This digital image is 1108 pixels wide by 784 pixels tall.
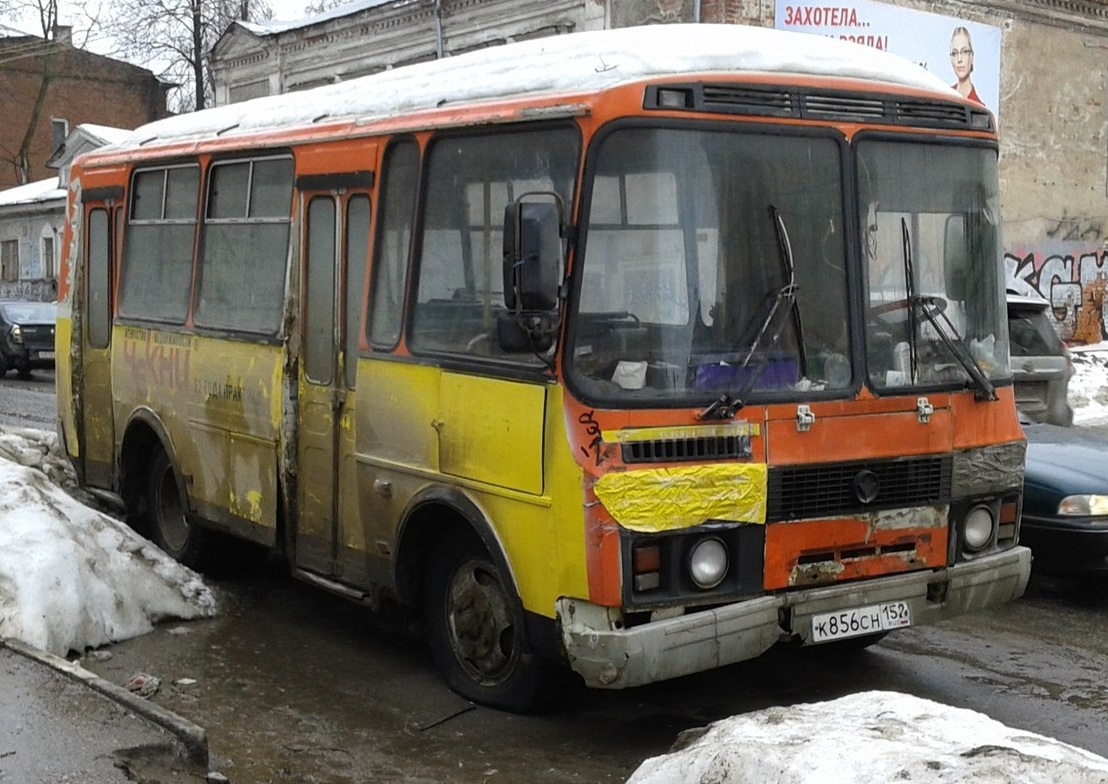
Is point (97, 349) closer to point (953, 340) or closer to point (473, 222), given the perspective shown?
point (473, 222)

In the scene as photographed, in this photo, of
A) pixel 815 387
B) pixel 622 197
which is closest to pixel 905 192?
pixel 815 387

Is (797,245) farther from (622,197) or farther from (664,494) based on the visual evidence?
(664,494)

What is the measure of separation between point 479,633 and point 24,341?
23394mm

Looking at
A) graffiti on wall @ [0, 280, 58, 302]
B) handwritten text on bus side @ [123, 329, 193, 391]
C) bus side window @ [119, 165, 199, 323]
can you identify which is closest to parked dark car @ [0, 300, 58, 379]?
graffiti on wall @ [0, 280, 58, 302]

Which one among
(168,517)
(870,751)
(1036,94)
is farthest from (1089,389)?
(870,751)

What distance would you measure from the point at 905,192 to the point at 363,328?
2.59 metres

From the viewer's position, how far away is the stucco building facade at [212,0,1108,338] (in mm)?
26188

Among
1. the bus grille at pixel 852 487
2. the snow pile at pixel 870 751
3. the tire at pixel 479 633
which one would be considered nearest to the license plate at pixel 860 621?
the bus grille at pixel 852 487

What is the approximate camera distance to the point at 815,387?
609 cm

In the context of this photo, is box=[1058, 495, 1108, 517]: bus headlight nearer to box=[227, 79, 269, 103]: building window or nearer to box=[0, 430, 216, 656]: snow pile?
box=[0, 430, 216, 656]: snow pile

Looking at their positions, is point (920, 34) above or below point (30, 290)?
above

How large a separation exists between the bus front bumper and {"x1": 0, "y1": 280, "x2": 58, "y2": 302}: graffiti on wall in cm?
3928

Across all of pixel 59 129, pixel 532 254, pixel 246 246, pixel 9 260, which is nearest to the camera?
pixel 532 254

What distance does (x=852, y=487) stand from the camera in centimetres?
616
